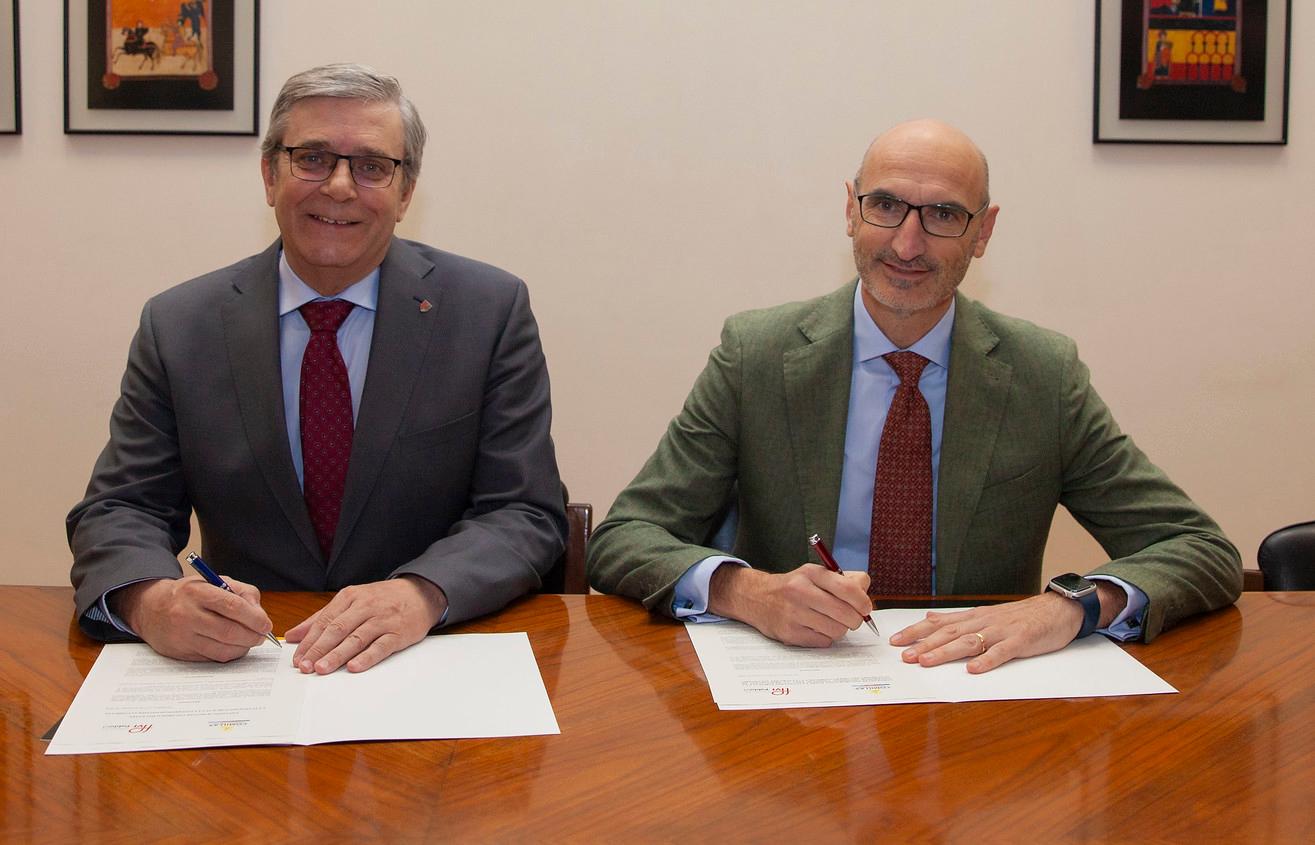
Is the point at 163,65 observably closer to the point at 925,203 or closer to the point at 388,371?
the point at 388,371

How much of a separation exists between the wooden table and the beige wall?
6.63ft

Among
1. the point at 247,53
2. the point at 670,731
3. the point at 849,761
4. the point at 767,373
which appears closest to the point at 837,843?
the point at 849,761

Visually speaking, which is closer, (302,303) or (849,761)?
(849,761)

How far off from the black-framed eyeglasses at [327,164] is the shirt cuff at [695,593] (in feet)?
3.26

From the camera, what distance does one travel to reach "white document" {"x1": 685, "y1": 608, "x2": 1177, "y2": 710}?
65.1 inches

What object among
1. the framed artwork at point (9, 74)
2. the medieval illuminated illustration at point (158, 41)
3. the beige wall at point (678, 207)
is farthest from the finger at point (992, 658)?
the framed artwork at point (9, 74)

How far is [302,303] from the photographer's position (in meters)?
2.37

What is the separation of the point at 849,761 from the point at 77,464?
3.00 m

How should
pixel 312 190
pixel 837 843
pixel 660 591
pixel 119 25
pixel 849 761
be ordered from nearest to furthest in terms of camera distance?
pixel 837 843 < pixel 849 761 < pixel 660 591 < pixel 312 190 < pixel 119 25

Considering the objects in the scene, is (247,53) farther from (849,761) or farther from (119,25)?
(849,761)

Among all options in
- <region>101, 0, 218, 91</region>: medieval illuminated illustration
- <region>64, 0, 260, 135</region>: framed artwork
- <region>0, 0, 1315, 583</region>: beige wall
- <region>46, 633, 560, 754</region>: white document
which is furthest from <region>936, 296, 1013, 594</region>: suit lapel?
<region>101, 0, 218, 91</region>: medieval illuminated illustration

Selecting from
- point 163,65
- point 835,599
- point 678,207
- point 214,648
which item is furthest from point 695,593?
point 163,65

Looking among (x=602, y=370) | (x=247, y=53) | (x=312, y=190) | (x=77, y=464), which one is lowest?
(x=77, y=464)

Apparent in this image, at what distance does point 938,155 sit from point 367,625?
4.49ft
